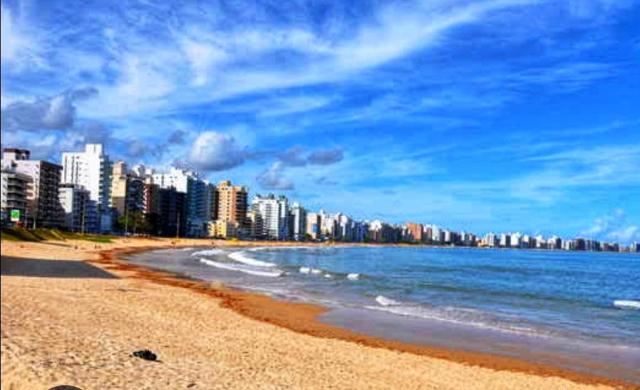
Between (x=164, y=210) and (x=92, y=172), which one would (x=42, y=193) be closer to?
(x=92, y=172)

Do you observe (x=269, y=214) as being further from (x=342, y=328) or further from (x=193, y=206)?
(x=342, y=328)

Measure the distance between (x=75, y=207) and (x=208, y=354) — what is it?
337 feet

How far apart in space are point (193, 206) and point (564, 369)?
156708 mm

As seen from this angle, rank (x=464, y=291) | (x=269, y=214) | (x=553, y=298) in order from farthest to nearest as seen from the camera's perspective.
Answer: (x=269, y=214) → (x=464, y=291) → (x=553, y=298)

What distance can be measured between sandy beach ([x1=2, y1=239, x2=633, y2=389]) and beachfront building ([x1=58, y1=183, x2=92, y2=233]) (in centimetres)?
8968

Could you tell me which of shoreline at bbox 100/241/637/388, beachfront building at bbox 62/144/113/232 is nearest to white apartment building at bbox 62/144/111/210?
beachfront building at bbox 62/144/113/232

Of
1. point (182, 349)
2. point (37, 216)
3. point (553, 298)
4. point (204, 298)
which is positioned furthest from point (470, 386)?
point (37, 216)

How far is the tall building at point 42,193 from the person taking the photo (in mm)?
86438

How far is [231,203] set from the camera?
577 feet

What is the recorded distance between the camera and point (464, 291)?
3034cm

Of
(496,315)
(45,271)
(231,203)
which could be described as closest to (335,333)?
(496,315)

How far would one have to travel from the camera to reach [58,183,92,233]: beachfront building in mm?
103438

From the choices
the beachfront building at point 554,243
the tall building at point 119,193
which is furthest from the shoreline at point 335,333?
the beachfront building at point 554,243

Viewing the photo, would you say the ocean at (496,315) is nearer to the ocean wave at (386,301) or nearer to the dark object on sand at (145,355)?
the ocean wave at (386,301)
